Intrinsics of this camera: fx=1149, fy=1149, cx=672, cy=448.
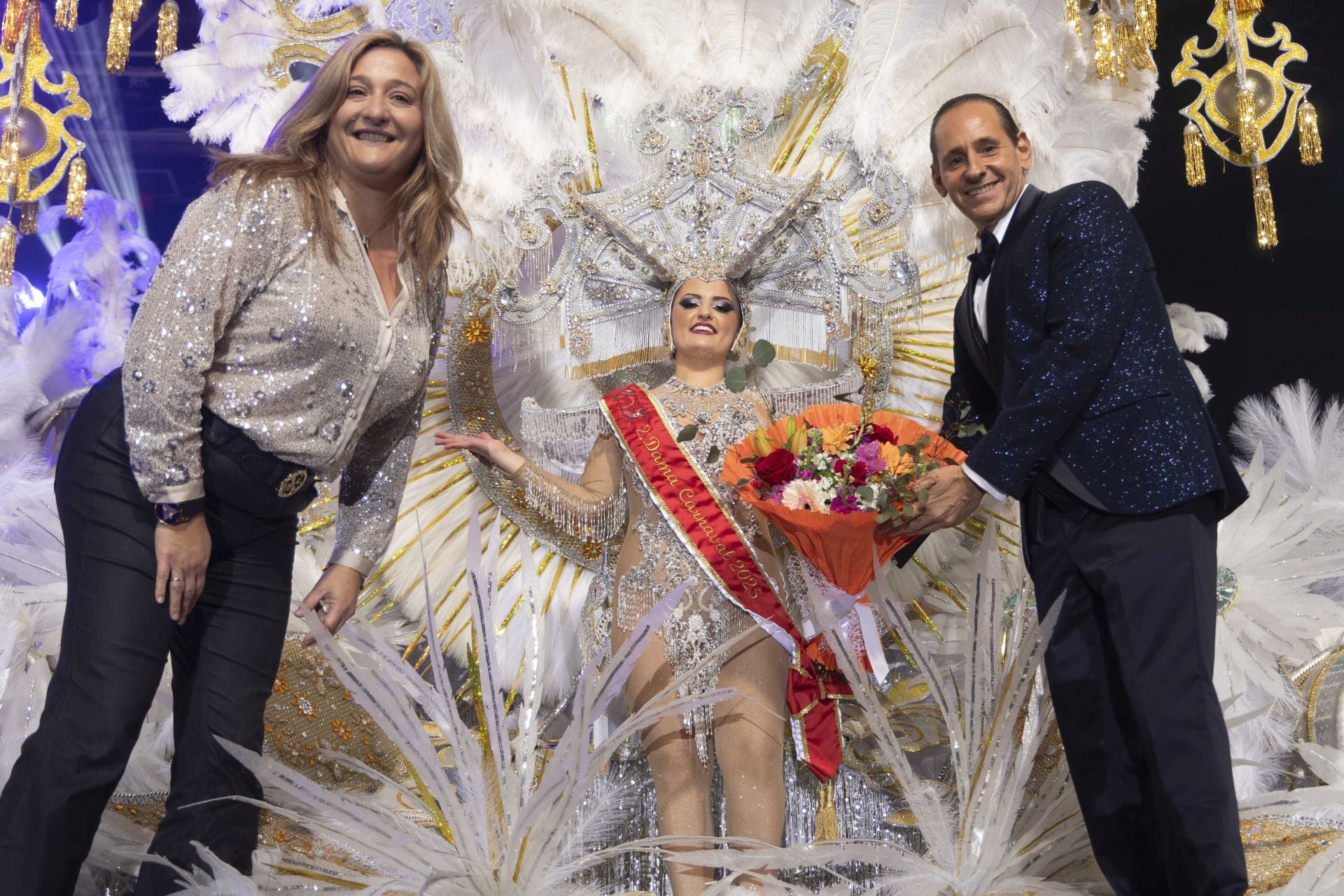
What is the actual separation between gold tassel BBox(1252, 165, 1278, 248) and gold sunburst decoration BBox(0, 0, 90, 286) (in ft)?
10.9

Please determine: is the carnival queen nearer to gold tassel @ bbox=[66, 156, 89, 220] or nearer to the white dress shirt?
the white dress shirt

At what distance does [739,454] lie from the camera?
252 cm

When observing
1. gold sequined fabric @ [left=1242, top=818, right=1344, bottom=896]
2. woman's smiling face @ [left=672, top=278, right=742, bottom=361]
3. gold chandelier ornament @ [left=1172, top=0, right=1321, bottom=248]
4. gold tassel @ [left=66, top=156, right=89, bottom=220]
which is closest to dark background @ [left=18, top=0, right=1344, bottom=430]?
gold chandelier ornament @ [left=1172, top=0, right=1321, bottom=248]

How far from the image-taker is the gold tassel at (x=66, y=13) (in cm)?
285

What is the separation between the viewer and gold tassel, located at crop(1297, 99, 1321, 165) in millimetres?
3178

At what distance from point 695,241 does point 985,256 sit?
3.02 ft

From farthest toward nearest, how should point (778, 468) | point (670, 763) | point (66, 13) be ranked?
1. point (66, 13)
2. point (670, 763)
3. point (778, 468)

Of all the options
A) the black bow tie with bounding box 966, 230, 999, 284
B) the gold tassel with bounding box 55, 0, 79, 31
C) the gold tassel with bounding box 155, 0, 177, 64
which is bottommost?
the black bow tie with bounding box 966, 230, 999, 284

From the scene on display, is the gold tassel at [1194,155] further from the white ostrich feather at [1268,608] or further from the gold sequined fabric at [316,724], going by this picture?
the gold sequined fabric at [316,724]

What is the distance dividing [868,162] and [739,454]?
3.17ft

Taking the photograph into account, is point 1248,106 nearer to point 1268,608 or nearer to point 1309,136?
point 1309,136

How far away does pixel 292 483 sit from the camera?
6.04ft

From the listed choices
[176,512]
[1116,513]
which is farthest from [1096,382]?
[176,512]

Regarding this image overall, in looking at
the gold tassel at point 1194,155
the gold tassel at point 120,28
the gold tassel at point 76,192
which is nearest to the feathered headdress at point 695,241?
the gold tassel at point 1194,155
